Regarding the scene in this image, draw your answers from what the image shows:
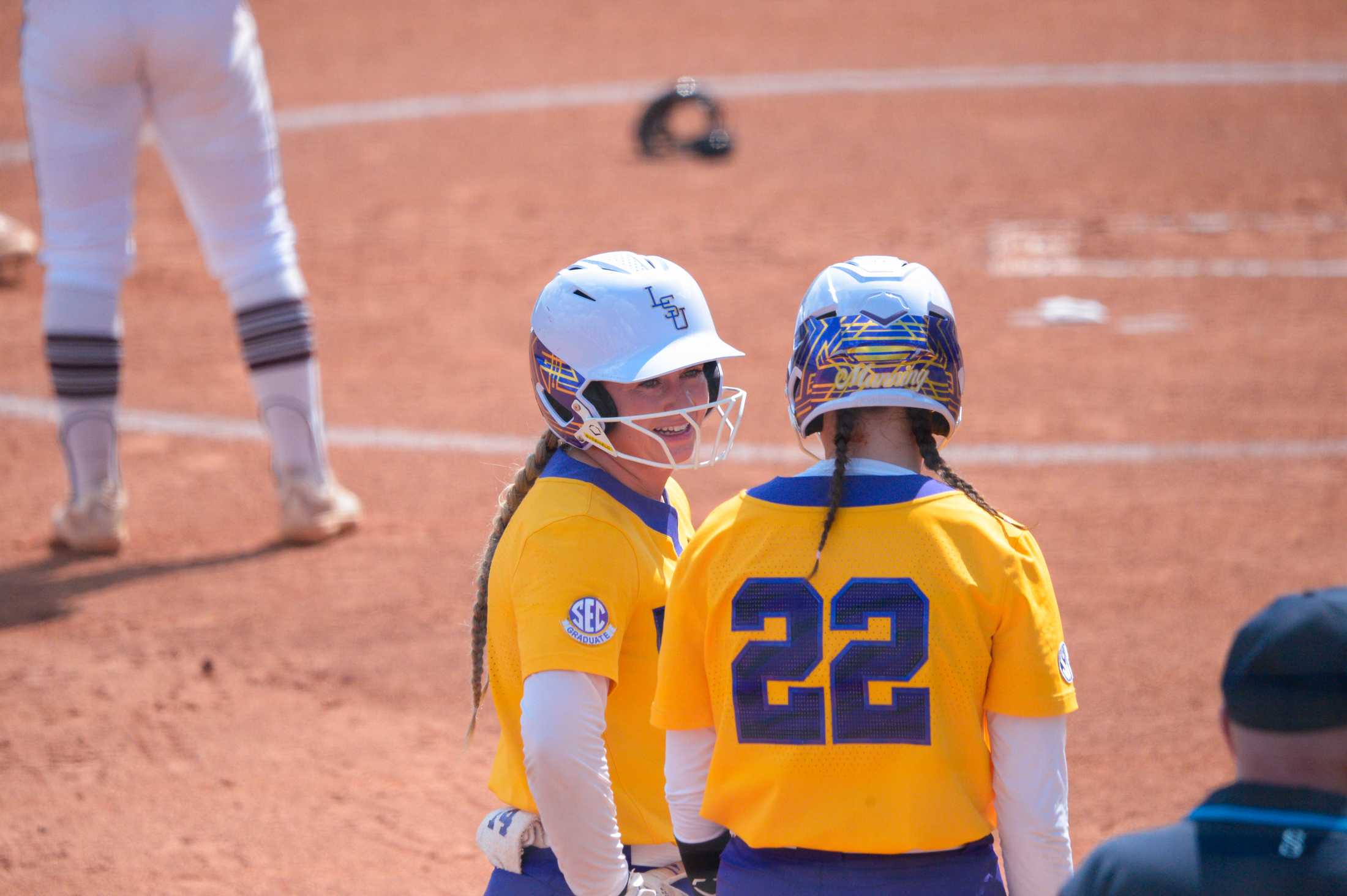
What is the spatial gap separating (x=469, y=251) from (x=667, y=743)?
30.5 ft

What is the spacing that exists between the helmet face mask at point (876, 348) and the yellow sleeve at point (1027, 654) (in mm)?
335

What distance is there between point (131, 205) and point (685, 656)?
4.69 metres

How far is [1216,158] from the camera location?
45.3 ft

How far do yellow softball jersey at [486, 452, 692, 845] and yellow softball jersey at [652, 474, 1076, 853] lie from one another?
314 millimetres

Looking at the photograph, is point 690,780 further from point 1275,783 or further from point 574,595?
point 1275,783

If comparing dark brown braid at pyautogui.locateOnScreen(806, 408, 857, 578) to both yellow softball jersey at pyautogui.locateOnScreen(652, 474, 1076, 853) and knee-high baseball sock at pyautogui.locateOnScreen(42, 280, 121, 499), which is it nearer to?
yellow softball jersey at pyautogui.locateOnScreen(652, 474, 1076, 853)

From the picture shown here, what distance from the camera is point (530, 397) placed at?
8.64 metres

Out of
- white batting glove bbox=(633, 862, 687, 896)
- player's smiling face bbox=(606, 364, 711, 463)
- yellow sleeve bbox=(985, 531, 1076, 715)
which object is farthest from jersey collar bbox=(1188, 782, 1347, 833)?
player's smiling face bbox=(606, 364, 711, 463)

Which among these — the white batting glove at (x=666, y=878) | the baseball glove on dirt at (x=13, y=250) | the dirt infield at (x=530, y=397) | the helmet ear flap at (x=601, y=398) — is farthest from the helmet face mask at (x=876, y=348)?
the baseball glove on dirt at (x=13, y=250)

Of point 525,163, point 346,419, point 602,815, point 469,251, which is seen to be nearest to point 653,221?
point 469,251

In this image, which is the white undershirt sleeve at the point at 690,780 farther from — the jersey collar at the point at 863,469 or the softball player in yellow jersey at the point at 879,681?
the jersey collar at the point at 863,469

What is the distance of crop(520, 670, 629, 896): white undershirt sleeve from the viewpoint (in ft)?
8.64

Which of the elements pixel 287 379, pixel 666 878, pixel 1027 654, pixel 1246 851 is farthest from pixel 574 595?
pixel 287 379

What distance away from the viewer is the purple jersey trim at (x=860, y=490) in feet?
8.31
